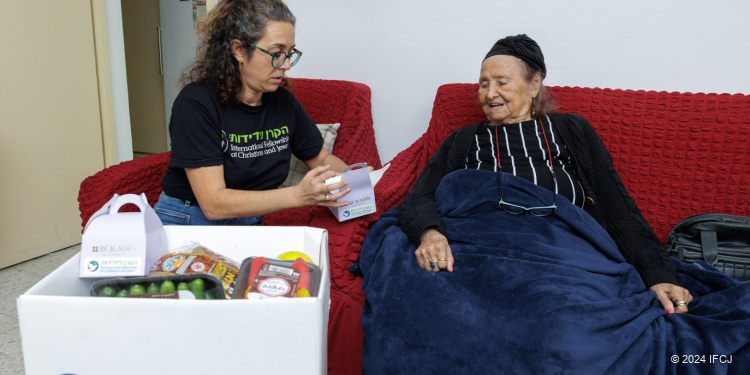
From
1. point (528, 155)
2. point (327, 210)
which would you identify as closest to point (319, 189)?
point (327, 210)

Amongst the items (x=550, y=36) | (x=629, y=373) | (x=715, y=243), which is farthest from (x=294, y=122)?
(x=715, y=243)

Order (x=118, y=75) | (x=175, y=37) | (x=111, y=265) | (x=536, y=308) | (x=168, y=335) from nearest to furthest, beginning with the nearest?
(x=168, y=335), (x=111, y=265), (x=536, y=308), (x=118, y=75), (x=175, y=37)

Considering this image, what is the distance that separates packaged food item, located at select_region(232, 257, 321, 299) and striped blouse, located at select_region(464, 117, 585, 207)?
949 millimetres

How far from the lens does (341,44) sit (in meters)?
2.31

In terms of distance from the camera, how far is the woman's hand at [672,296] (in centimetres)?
122

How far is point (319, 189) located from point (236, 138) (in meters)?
0.33

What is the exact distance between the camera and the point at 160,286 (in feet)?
2.44

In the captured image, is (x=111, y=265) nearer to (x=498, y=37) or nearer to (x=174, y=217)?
(x=174, y=217)

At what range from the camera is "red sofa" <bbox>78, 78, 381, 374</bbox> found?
1.29 meters

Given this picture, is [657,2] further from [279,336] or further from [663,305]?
[279,336]

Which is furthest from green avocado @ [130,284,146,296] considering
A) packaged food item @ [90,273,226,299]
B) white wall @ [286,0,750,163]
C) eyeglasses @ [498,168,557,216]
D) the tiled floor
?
white wall @ [286,0,750,163]

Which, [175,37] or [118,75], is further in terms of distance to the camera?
[175,37]

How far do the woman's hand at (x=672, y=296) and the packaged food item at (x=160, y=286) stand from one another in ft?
3.39

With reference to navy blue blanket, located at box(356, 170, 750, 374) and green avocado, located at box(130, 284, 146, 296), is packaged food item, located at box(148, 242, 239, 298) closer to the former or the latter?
green avocado, located at box(130, 284, 146, 296)
